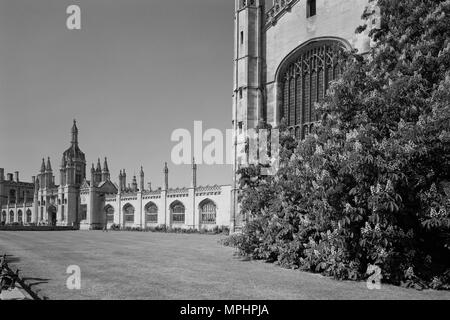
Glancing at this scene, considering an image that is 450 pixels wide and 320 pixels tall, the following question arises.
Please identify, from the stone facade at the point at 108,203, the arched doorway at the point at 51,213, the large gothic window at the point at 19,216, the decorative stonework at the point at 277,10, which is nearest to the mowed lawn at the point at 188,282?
the decorative stonework at the point at 277,10

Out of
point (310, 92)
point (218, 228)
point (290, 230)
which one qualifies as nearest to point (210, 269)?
point (290, 230)

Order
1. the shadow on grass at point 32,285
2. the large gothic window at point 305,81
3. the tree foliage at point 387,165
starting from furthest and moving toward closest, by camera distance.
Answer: the large gothic window at point 305,81 → the tree foliage at point 387,165 → the shadow on grass at point 32,285

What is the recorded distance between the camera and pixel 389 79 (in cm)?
1322

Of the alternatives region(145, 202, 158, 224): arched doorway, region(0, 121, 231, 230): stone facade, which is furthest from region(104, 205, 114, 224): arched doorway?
region(145, 202, 158, 224): arched doorway

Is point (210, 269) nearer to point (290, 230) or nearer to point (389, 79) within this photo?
point (290, 230)

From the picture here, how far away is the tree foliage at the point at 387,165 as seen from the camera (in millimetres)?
11609

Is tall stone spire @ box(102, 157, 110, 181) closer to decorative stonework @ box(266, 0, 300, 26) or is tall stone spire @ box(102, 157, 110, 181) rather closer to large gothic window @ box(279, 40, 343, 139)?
decorative stonework @ box(266, 0, 300, 26)

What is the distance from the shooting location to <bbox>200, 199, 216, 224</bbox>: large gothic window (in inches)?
1877

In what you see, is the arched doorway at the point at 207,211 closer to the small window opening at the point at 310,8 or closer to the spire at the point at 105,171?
the small window opening at the point at 310,8

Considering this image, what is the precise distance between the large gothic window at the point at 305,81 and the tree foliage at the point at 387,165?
1004 cm

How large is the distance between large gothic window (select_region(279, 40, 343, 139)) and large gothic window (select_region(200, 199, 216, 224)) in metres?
22.0

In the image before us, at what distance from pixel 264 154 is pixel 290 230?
4777 millimetres

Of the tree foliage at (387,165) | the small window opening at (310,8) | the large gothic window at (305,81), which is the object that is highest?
the small window opening at (310,8)

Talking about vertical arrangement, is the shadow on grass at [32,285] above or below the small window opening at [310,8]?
below
